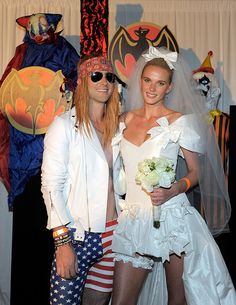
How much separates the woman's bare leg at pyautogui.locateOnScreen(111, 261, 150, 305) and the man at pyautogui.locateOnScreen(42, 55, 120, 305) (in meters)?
0.06

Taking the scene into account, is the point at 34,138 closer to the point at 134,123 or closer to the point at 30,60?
the point at 30,60

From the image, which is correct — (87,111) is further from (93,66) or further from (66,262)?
(66,262)

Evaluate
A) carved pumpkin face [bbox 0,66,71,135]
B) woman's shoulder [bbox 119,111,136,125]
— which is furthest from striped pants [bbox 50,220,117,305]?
carved pumpkin face [bbox 0,66,71,135]

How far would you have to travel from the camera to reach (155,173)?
2453 mm

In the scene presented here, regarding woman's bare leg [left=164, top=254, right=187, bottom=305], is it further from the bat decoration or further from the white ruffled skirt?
the bat decoration

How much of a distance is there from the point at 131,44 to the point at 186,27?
1054 mm

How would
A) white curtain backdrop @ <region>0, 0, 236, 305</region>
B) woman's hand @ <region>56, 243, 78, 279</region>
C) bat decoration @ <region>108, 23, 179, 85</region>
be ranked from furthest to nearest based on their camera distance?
white curtain backdrop @ <region>0, 0, 236, 305</region>, bat decoration @ <region>108, 23, 179, 85</region>, woman's hand @ <region>56, 243, 78, 279</region>

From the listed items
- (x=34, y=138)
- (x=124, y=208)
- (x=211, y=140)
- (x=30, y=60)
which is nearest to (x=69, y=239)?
(x=124, y=208)

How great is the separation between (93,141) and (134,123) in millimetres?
350

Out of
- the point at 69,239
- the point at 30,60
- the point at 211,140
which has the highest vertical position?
the point at 30,60

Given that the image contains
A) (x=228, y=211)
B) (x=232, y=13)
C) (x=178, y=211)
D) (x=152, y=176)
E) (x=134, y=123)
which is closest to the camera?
(x=152, y=176)

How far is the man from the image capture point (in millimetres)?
2455

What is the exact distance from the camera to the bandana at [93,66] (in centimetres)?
267

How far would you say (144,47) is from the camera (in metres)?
4.78
